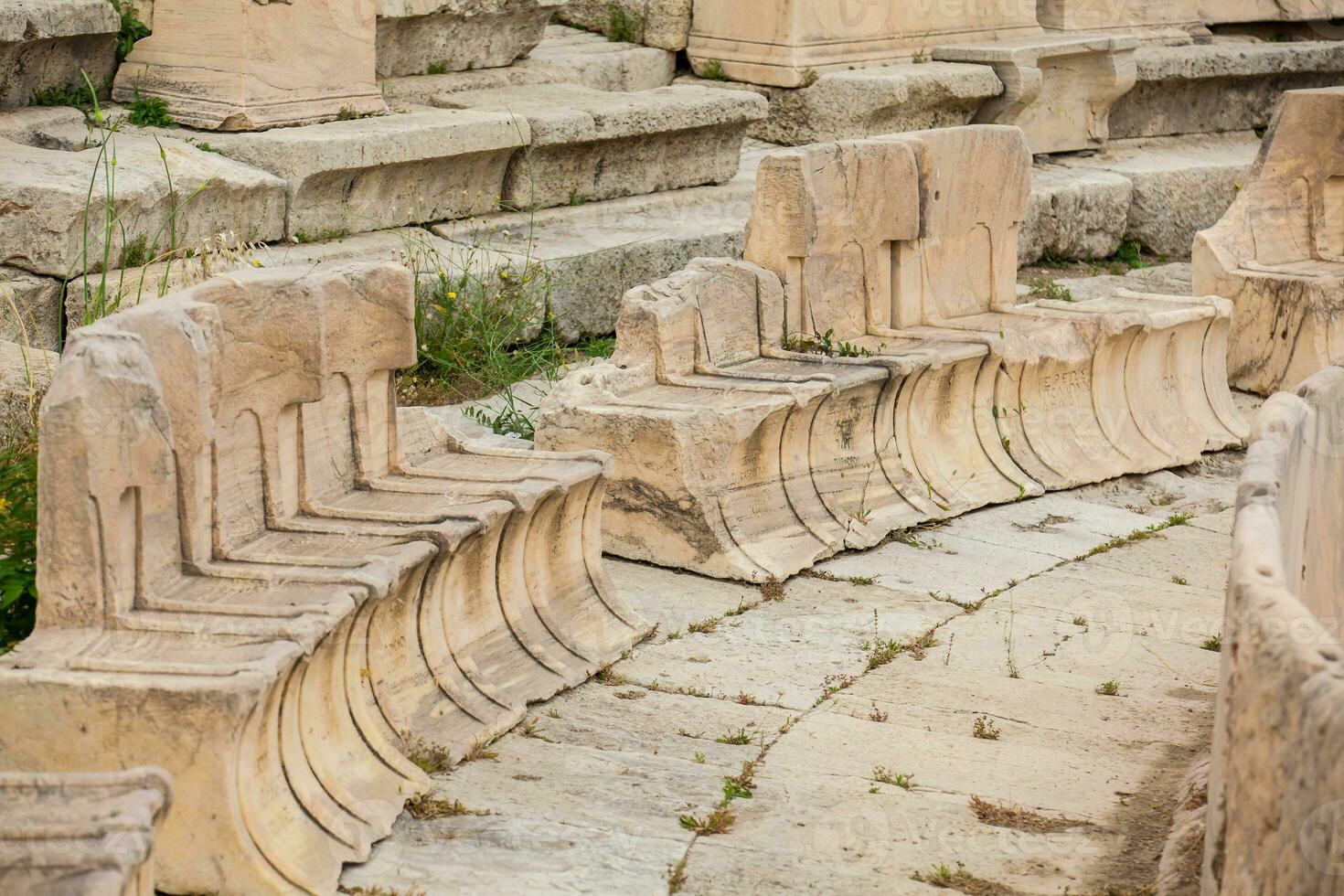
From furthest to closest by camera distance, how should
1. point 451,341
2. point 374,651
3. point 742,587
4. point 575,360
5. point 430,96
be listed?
1. point 430,96
2. point 575,360
3. point 451,341
4. point 742,587
5. point 374,651

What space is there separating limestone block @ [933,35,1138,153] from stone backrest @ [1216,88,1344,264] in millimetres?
1926

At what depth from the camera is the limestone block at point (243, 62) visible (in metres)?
7.21

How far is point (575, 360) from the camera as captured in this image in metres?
7.65

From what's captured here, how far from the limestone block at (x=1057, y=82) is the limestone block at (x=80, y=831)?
27.4ft

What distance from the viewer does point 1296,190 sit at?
29.2 ft

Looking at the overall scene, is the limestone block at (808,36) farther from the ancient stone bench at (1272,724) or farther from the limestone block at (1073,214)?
the ancient stone bench at (1272,724)

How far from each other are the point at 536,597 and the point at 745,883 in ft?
4.74

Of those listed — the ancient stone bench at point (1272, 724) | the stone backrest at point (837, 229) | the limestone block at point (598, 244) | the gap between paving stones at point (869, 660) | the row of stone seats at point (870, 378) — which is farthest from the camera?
the limestone block at point (598, 244)

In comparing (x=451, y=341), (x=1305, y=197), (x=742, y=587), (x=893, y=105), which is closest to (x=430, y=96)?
(x=451, y=341)

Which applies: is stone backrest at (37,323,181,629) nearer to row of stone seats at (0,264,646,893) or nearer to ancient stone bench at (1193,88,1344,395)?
row of stone seats at (0,264,646,893)

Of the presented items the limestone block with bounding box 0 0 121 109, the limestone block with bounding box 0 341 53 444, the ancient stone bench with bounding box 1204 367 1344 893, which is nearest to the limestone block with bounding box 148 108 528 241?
the limestone block with bounding box 0 0 121 109

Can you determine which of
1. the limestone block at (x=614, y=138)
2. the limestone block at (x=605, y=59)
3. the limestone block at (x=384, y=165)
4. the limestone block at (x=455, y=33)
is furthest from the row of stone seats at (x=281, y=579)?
the limestone block at (x=605, y=59)

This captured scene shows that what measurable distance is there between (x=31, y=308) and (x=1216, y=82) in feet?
29.0

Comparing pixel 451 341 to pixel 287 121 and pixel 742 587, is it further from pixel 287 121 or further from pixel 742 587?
pixel 742 587
